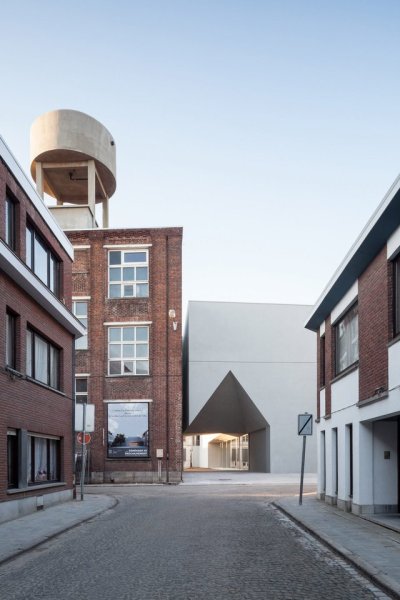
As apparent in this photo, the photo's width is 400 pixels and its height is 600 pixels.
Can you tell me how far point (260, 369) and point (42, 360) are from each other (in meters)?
26.7

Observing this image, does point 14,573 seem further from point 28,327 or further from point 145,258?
point 145,258

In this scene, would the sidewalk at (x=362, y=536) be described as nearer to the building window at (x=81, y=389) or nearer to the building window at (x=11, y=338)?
the building window at (x=11, y=338)

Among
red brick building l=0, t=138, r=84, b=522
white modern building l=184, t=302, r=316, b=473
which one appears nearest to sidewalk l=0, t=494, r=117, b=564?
red brick building l=0, t=138, r=84, b=522

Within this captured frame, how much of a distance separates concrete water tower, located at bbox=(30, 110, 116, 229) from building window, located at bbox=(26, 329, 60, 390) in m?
14.7

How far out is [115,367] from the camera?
39312 millimetres

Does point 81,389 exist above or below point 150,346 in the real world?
below

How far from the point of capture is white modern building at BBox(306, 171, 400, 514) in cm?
1533

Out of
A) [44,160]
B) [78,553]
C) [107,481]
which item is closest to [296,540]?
[78,553]

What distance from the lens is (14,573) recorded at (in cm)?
1023

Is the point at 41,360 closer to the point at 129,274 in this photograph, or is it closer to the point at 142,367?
the point at 142,367

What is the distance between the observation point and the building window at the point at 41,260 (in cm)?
2091

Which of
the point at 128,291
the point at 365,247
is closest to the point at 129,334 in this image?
the point at 128,291

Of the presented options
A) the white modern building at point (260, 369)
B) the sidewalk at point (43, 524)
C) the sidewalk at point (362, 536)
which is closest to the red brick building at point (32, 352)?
the sidewalk at point (43, 524)

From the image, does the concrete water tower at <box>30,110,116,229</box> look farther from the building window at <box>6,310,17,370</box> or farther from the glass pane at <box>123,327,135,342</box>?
the building window at <box>6,310,17,370</box>
